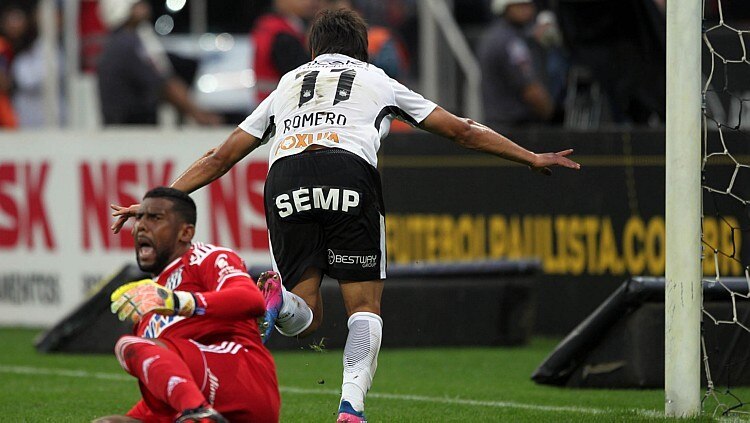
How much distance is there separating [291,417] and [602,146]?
543 cm

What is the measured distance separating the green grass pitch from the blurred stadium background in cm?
6

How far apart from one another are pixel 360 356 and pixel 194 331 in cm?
108

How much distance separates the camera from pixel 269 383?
5.40 metres

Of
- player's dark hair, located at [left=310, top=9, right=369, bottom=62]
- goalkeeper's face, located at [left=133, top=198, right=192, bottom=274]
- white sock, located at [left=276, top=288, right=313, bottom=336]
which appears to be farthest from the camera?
player's dark hair, located at [left=310, top=9, right=369, bottom=62]

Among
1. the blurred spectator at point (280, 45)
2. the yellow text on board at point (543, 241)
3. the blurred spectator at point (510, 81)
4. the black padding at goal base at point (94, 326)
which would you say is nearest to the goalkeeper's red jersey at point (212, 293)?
the black padding at goal base at point (94, 326)

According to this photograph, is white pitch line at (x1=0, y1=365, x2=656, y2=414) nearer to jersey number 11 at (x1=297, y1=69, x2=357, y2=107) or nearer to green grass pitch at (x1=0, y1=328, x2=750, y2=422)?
green grass pitch at (x1=0, y1=328, x2=750, y2=422)

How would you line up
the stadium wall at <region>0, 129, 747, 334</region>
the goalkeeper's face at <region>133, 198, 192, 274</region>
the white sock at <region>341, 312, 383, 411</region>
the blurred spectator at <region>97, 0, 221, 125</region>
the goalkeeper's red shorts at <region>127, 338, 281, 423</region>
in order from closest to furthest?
the goalkeeper's red shorts at <region>127, 338, 281, 423</region>
the goalkeeper's face at <region>133, 198, 192, 274</region>
the white sock at <region>341, 312, 383, 411</region>
the stadium wall at <region>0, 129, 747, 334</region>
the blurred spectator at <region>97, 0, 221, 125</region>

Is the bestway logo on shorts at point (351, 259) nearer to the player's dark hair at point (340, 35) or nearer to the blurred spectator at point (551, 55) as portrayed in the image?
the player's dark hair at point (340, 35)

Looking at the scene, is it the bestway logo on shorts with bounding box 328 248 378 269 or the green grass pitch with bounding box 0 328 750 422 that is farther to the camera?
the green grass pitch with bounding box 0 328 750 422

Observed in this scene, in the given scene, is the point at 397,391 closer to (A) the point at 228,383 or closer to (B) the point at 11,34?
(A) the point at 228,383

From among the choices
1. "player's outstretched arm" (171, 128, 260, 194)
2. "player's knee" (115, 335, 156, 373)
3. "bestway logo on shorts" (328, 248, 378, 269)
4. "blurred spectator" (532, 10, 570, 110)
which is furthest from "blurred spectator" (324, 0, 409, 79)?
"player's knee" (115, 335, 156, 373)

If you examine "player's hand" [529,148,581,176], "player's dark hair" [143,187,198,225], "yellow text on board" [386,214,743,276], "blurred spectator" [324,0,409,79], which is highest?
"blurred spectator" [324,0,409,79]

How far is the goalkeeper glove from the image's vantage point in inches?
193

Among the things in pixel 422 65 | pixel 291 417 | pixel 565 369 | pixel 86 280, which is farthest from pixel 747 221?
pixel 86 280
